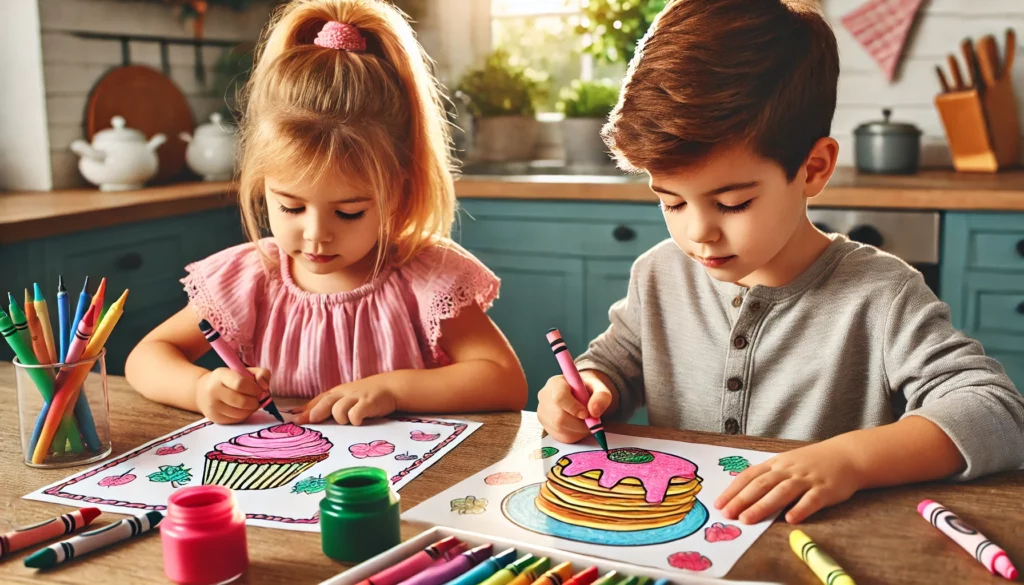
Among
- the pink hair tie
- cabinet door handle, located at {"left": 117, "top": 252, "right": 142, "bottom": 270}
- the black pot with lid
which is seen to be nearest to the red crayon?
the pink hair tie

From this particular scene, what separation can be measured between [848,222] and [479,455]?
1681 mm

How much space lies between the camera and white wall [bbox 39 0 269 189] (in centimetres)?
277

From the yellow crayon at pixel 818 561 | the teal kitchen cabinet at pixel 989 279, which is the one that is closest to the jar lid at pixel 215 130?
the teal kitchen cabinet at pixel 989 279

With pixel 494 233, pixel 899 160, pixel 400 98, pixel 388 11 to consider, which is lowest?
pixel 494 233

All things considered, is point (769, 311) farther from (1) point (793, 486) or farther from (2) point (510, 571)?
(2) point (510, 571)

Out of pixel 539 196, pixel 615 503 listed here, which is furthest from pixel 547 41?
pixel 615 503

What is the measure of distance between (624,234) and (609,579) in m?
1.99

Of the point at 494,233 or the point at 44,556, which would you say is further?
the point at 494,233

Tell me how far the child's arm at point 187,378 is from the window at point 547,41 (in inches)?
92.3

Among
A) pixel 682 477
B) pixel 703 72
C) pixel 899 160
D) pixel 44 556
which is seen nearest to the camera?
pixel 44 556

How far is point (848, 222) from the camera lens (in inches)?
95.0

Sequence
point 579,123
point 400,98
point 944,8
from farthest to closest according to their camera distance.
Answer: point 579,123 → point 944,8 → point 400,98

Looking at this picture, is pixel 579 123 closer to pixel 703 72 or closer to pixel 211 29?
pixel 211 29

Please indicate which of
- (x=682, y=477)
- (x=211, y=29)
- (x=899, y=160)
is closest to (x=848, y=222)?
(x=899, y=160)
